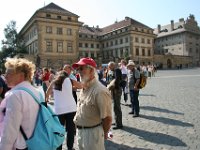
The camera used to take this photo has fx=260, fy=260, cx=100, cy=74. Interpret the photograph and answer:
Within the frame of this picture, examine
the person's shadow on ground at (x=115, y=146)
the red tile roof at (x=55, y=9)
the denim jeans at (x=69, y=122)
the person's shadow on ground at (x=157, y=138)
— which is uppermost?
the red tile roof at (x=55, y=9)

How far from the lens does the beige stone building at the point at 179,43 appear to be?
84.9 m

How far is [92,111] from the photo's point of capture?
3.40 metres

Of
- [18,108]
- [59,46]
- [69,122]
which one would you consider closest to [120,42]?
[59,46]

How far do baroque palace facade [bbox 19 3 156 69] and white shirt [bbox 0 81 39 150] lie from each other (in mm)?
54857

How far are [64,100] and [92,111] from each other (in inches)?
85.5

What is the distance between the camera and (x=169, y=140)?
635 cm

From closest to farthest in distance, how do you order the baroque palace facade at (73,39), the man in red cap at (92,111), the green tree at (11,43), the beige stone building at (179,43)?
the man in red cap at (92,111) → the baroque palace facade at (73,39) → the green tree at (11,43) → the beige stone building at (179,43)

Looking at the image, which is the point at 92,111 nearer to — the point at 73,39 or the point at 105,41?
the point at 73,39

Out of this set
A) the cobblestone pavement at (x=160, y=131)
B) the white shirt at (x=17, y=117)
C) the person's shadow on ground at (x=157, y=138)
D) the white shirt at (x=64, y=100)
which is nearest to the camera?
the white shirt at (x=17, y=117)

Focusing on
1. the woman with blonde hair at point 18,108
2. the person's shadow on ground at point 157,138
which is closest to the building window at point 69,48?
the person's shadow on ground at point 157,138

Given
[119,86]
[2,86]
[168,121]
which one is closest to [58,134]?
[2,86]

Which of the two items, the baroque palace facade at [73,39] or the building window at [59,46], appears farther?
the building window at [59,46]

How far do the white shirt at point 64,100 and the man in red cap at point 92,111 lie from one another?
196 centimetres

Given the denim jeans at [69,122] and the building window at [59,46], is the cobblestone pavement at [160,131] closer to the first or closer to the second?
the denim jeans at [69,122]
